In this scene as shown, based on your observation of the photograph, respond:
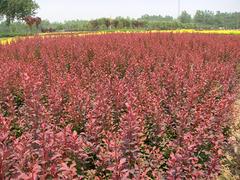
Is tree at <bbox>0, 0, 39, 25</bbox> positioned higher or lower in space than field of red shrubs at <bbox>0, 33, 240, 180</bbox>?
higher

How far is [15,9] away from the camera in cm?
5762

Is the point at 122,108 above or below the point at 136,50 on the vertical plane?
below

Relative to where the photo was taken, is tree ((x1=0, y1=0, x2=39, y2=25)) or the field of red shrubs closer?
the field of red shrubs

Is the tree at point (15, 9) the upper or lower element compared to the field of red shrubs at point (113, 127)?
upper

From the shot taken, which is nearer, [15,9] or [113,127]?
[113,127]

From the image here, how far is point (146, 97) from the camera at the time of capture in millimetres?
6109

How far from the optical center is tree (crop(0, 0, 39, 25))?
186 feet

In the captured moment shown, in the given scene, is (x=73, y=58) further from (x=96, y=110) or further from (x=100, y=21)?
(x=100, y=21)

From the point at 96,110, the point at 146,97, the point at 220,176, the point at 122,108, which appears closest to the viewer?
the point at 220,176

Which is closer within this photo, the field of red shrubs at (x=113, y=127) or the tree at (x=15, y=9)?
the field of red shrubs at (x=113, y=127)

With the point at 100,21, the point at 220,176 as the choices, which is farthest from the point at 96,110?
the point at 100,21

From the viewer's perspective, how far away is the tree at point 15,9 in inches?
2238

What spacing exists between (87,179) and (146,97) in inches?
86.9

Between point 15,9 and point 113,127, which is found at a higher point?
point 15,9
